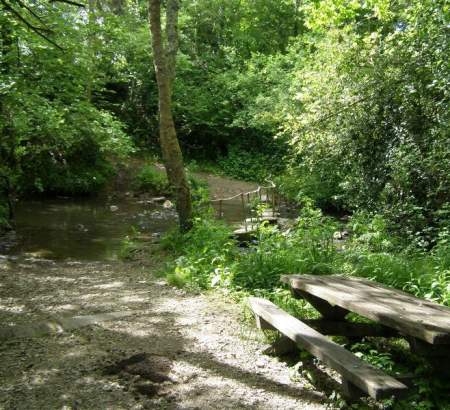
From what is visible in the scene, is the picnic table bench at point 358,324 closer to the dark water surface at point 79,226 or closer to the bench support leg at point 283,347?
the bench support leg at point 283,347

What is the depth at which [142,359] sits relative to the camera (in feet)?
13.8

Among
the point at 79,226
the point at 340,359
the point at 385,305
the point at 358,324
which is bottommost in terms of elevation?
the point at 79,226

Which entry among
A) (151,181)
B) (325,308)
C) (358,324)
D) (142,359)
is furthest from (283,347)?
(151,181)

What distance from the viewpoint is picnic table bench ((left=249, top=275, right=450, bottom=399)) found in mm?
2992

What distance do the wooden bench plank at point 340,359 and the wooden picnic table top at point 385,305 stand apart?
0.32 metres

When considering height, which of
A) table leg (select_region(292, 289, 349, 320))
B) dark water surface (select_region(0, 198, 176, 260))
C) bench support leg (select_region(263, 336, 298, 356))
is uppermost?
table leg (select_region(292, 289, 349, 320))

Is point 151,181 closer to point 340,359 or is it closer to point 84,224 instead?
point 84,224

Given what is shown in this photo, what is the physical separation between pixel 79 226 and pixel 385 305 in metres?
11.0

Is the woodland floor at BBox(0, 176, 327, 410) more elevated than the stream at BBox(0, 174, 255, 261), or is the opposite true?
the woodland floor at BBox(0, 176, 327, 410)

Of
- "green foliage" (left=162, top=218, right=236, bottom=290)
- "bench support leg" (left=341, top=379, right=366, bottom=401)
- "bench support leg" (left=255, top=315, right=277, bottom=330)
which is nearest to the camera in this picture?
"bench support leg" (left=341, top=379, right=366, bottom=401)

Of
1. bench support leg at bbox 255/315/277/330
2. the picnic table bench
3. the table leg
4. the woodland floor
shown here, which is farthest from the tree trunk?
the table leg

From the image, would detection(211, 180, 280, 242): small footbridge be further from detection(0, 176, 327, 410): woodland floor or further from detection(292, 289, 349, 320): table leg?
detection(292, 289, 349, 320): table leg

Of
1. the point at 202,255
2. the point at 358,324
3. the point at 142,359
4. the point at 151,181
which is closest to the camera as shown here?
the point at 142,359

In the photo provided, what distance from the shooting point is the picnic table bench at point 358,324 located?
2.99 metres
